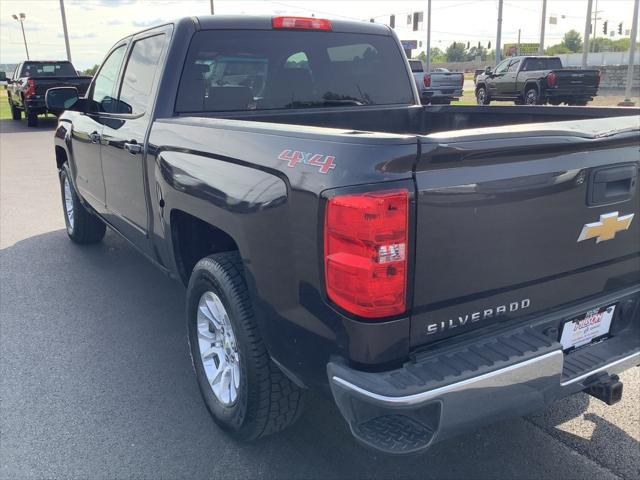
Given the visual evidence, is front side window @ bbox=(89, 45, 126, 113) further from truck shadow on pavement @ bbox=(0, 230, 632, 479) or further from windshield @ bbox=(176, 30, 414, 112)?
truck shadow on pavement @ bbox=(0, 230, 632, 479)

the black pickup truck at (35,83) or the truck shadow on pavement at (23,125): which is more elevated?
the black pickup truck at (35,83)

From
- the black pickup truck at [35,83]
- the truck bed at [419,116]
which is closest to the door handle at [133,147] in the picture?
the truck bed at [419,116]

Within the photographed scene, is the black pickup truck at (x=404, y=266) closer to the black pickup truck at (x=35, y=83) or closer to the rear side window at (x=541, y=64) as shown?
the black pickup truck at (x=35, y=83)

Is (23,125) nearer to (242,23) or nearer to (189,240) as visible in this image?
(242,23)

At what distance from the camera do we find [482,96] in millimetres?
24234

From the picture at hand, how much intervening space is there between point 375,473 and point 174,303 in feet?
8.27

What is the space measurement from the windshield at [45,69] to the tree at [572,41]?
424ft

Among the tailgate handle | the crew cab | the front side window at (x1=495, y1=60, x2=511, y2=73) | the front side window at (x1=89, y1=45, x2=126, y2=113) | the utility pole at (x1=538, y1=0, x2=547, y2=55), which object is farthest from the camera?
the utility pole at (x1=538, y1=0, x2=547, y2=55)

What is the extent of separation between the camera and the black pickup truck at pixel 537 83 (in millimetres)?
19234

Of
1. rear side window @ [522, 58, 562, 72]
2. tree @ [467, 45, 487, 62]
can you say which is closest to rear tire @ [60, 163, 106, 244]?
rear side window @ [522, 58, 562, 72]

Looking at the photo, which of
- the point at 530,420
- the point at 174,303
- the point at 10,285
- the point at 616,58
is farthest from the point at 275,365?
the point at 616,58

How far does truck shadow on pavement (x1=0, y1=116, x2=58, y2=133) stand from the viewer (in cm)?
1873

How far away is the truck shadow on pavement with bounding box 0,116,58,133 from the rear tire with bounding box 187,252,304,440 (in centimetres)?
1773

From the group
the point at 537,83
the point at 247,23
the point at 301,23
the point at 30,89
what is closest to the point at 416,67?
the point at 537,83
